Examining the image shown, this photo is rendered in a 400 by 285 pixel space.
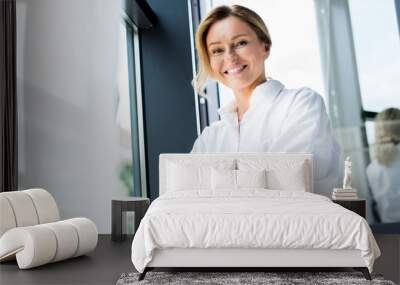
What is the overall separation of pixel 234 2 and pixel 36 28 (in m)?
2.19

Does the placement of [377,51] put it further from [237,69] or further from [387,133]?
[237,69]

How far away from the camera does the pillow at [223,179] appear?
18.1ft

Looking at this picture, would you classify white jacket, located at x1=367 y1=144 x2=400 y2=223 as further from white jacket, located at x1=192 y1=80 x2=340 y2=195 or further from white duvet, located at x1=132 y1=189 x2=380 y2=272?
white duvet, located at x1=132 y1=189 x2=380 y2=272

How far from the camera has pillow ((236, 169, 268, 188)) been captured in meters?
5.49

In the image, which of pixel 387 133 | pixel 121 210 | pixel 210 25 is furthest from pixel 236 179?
pixel 387 133

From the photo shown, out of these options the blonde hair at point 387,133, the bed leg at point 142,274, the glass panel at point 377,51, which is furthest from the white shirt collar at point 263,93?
the bed leg at point 142,274

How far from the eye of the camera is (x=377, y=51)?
247 inches

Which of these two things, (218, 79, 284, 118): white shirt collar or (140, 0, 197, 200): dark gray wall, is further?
(140, 0, 197, 200): dark gray wall

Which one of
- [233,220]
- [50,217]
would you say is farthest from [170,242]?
[50,217]

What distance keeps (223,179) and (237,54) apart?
1.39 m

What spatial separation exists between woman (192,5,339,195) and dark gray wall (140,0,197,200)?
0.56 ft

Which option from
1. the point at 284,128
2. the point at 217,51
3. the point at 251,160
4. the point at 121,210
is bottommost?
the point at 121,210

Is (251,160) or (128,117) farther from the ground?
(128,117)

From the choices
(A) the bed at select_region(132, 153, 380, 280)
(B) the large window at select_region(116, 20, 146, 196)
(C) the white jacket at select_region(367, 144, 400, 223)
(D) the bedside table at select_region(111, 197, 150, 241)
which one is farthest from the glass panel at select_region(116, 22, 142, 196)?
(C) the white jacket at select_region(367, 144, 400, 223)
